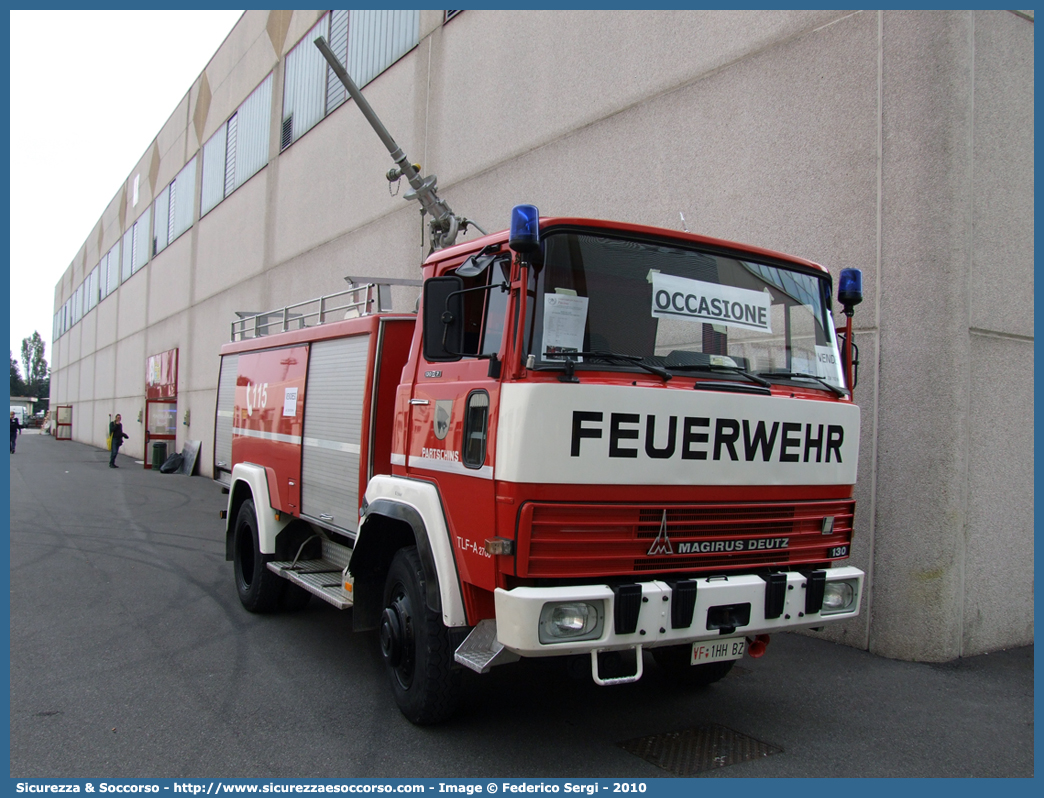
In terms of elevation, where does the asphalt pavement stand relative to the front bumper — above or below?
below

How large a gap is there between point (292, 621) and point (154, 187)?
3114 cm

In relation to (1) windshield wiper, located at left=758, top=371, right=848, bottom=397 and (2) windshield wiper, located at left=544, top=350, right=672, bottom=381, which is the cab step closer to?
(2) windshield wiper, located at left=544, top=350, right=672, bottom=381

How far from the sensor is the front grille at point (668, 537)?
370cm

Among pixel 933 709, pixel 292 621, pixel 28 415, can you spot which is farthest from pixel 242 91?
pixel 28 415

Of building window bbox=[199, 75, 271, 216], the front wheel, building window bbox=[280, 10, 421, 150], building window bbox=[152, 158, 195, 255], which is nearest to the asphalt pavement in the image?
the front wheel

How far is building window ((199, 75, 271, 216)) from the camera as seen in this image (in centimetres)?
1991

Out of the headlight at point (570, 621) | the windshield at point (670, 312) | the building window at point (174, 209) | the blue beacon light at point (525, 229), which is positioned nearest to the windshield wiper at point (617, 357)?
the windshield at point (670, 312)

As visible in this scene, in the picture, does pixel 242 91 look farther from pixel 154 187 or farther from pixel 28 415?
pixel 28 415

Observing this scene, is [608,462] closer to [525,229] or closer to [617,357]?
[617,357]

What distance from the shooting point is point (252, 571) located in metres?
7.20

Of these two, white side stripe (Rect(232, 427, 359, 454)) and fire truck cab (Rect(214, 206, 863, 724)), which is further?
white side stripe (Rect(232, 427, 359, 454))

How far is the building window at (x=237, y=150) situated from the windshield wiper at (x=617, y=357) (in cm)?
1771

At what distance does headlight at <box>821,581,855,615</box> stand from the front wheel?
204 cm

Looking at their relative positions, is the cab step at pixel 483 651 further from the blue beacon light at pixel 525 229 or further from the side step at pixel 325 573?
the blue beacon light at pixel 525 229
